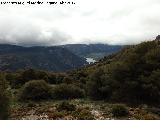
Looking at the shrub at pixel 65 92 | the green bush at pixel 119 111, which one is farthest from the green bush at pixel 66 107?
the shrub at pixel 65 92

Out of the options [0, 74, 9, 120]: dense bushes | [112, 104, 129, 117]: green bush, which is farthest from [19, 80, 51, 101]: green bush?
[112, 104, 129, 117]: green bush

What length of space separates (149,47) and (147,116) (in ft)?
65.7

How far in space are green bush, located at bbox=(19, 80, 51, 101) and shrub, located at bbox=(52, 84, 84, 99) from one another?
139cm

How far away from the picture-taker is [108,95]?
6444 cm

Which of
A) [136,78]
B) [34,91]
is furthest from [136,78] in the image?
[34,91]

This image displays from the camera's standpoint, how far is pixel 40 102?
214 feet

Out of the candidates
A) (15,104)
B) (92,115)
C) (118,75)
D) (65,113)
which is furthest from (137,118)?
(15,104)

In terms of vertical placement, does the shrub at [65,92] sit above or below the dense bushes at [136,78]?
below

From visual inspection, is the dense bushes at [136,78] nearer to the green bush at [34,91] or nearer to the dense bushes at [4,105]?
the green bush at [34,91]

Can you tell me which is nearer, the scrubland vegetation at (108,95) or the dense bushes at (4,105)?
the dense bushes at (4,105)

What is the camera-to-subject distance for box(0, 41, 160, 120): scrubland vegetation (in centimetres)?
4894

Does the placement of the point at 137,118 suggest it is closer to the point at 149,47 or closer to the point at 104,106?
the point at 104,106

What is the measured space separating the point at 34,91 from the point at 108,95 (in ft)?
41.1

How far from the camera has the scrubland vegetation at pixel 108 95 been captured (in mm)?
48938
